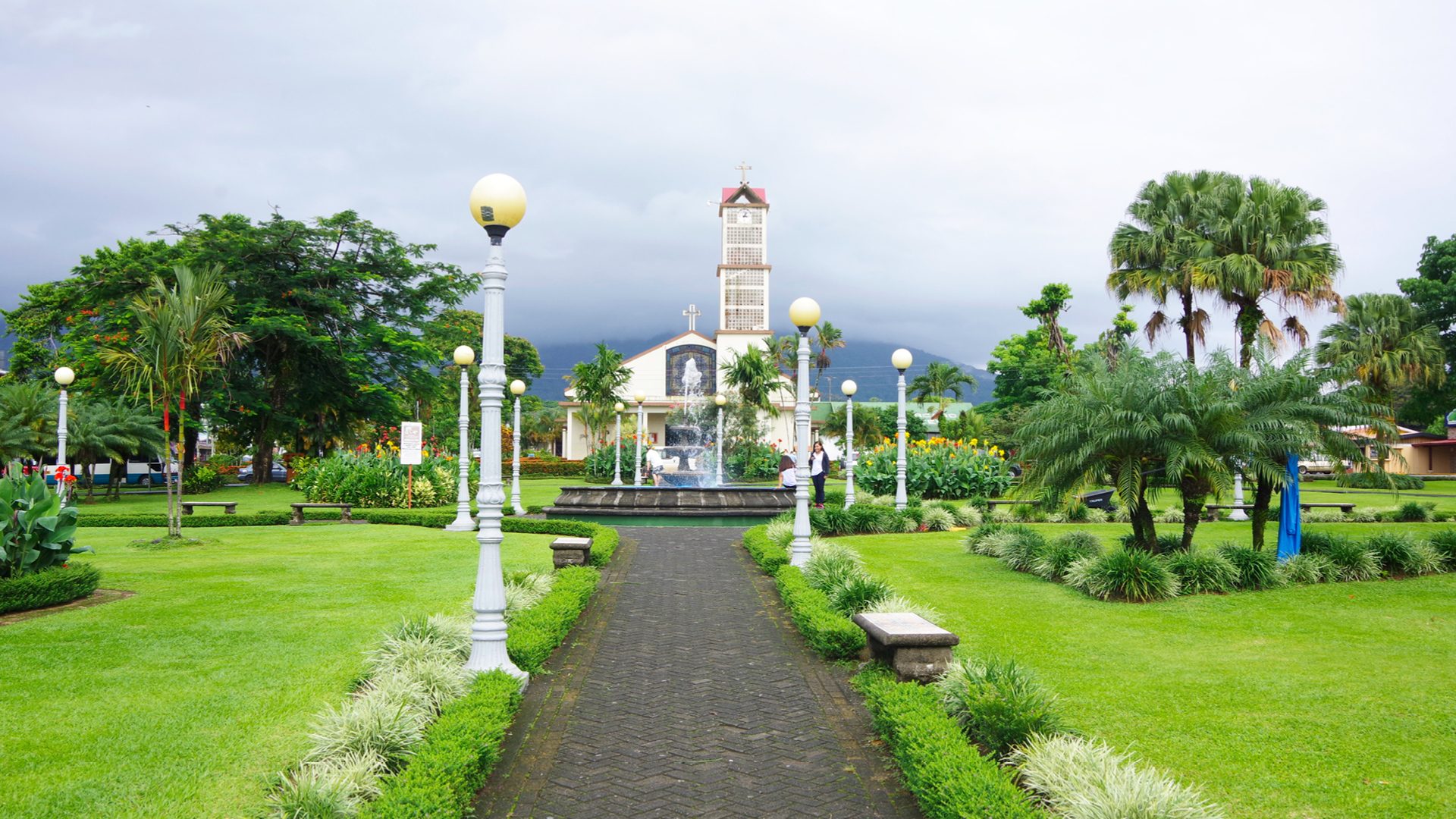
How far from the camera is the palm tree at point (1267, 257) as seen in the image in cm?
1891

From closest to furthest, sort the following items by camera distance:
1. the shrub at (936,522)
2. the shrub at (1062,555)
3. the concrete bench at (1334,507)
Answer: the shrub at (1062,555) < the shrub at (936,522) < the concrete bench at (1334,507)

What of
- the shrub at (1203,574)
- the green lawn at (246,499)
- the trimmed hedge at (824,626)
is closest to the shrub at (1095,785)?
the trimmed hedge at (824,626)

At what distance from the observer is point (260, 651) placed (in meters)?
6.81

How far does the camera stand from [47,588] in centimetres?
823

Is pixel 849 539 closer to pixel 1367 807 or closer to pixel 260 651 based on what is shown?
pixel 260 651

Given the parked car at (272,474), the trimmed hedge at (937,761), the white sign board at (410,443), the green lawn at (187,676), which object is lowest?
the green lawn at (187,676)

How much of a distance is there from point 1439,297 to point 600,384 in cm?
3490

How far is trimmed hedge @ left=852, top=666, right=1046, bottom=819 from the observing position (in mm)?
3568

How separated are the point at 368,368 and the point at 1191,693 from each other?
3166 cm

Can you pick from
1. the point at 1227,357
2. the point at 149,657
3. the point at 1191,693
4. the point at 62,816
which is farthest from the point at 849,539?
the point at 62,816

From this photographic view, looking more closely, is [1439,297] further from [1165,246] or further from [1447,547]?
[1447,547]

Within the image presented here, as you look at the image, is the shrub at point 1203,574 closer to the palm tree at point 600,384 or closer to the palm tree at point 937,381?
the palm tree at point 600,384

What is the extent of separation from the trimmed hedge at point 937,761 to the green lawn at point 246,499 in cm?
1794

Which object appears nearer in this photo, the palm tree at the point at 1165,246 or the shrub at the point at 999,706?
the shrub at the point at 999,706
